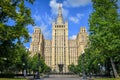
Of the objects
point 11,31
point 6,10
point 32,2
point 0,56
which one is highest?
point 32,2

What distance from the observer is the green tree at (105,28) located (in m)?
39.4

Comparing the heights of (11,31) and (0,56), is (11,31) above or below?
above

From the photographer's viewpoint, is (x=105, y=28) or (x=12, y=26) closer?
(x=12, y=26)

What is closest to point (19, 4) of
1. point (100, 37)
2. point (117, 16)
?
point (100, 37)

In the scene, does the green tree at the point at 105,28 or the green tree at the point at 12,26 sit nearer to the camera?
the green tree at the point at 12,26

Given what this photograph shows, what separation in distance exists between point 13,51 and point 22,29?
13.4 ft

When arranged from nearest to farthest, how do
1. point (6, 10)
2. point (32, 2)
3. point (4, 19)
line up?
point (6, 10)
point (4, 19)
point (32, 2)

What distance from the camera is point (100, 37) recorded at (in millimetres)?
40281

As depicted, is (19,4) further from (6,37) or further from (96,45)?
(96,45)

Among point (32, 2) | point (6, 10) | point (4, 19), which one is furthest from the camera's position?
point (32, 2)

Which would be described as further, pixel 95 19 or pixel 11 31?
pixel 95 19

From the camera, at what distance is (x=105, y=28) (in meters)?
40.4

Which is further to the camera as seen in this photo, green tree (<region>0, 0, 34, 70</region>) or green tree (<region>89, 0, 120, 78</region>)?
green tree (<region>89, 0, 120, 78</region>)

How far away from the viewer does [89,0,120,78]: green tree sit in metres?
39.4
